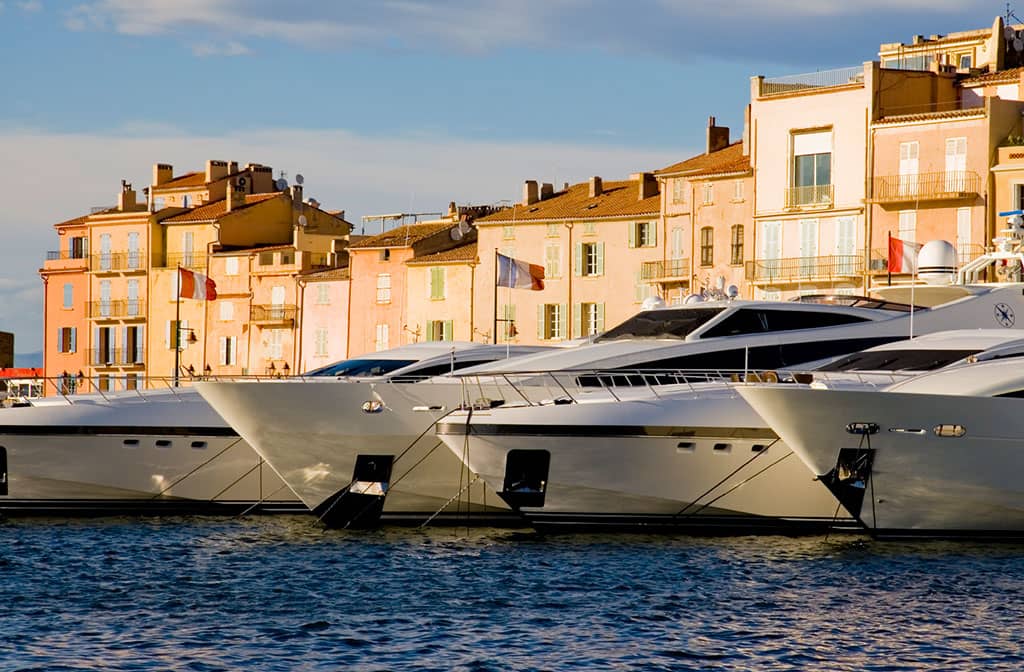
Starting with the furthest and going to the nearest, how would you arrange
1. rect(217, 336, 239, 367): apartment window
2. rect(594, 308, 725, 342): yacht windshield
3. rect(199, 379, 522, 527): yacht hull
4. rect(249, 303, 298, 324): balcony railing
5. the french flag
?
rect(217, 336, 239, 367): apartment window < rect(249, 303, 298, 324): balcony railing < the french flag < rect(594, 308, 725, 342): yacht windshield < rect(199, 379, 522, 527): yacht hull

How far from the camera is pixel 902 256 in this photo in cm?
4538

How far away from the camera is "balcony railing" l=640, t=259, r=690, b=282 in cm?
6662

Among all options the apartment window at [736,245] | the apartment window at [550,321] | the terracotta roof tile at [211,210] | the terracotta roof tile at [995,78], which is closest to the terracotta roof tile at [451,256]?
the apartment window at [550,321]

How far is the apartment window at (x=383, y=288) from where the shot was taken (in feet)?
258

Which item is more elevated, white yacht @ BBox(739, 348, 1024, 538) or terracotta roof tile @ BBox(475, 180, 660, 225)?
terracotta roof tile @ BBox(475, 180, 660, 225)

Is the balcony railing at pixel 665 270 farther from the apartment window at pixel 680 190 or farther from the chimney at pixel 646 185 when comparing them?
the chimney at pixel 646 185

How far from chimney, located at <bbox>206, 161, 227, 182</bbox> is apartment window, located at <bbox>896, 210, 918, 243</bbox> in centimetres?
4146

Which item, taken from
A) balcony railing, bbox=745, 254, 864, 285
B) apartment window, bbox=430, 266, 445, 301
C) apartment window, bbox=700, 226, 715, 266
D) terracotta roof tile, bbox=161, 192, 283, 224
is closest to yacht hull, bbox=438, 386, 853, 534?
balcony railing, bbox=745, 254, 864, 285

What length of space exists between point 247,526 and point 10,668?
14291 millimetres

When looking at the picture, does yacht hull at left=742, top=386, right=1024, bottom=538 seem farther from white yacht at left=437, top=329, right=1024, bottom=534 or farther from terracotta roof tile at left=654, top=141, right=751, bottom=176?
terracotta roof tile at left=654, top=141, right=751, bottom=176

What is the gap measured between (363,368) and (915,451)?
1337 cm

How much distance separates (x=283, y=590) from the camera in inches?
1022

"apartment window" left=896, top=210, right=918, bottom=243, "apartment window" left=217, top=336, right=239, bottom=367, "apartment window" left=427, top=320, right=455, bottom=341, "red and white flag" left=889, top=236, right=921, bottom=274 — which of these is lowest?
"apartment window" left=217, top=336, right=239, bottom=367

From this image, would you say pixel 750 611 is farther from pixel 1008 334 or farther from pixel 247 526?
pixel 247 526
